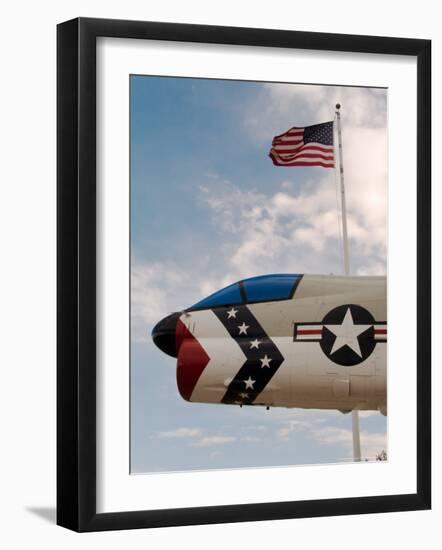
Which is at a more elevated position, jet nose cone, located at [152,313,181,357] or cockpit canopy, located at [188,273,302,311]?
cockpit canopy, located at [188,273,302,311]

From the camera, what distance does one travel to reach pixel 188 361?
559cm

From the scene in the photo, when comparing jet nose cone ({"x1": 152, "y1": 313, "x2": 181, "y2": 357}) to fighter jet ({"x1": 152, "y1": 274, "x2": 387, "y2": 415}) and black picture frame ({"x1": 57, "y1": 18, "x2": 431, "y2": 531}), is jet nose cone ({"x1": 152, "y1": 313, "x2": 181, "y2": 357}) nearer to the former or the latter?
fighter jet ({"x1": 152, "y1": 274, "x2": 387, "y2": 415})

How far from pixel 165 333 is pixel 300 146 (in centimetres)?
104

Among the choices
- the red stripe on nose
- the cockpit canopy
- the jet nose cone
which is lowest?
the red stripe on nose

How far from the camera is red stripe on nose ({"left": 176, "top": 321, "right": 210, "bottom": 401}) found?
5539mm

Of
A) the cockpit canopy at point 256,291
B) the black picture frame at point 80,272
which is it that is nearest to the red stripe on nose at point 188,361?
the cockpit canopy at point 256,291

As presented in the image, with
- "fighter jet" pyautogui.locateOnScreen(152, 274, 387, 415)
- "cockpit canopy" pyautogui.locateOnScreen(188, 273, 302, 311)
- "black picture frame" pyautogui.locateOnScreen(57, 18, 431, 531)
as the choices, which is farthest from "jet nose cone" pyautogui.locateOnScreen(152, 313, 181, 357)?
"black picture frame" pyautogui.locateOnScreen(57, 18, 431, 531)

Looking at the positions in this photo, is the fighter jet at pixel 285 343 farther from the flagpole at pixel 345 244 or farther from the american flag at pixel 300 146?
the american flag at pixel 300 146

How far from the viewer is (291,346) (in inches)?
223

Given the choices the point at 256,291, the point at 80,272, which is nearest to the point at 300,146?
the point at 256,291

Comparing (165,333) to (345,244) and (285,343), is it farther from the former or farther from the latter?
(345,244)

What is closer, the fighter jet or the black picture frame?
the black picture frame

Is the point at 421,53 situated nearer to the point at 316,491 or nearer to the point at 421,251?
the point at 421,251

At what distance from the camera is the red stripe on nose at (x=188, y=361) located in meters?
5.54
